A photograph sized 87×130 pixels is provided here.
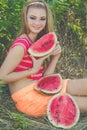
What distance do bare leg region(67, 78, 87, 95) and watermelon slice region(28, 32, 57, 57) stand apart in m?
0.41

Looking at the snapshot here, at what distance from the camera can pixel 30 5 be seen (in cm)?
415

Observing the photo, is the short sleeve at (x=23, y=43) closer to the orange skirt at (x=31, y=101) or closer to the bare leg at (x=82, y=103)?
the orange skirt at (x=31, y=101)

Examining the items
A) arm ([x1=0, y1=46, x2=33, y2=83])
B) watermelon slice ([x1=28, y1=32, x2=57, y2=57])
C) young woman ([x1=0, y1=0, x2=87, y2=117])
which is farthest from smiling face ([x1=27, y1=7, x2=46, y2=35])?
arm ([x1=0, y1=46, x2=33, y2=83])

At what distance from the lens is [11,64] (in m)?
3.96

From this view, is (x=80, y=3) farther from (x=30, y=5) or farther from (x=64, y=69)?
(x=30, y=5)

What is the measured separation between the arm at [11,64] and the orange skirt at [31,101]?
17cm

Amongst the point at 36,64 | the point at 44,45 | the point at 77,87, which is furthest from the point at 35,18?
the point at 77,87

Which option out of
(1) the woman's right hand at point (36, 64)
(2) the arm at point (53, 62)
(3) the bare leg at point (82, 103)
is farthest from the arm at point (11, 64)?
(3) the bare leg at point (82, 103)

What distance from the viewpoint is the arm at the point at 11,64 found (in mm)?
3953

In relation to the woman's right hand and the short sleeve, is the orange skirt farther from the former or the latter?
the short sleeve

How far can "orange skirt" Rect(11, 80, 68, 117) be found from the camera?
4.03 metres

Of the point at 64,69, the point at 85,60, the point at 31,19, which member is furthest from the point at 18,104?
the point at 85,60

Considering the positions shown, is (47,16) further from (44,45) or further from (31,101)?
(31,101)

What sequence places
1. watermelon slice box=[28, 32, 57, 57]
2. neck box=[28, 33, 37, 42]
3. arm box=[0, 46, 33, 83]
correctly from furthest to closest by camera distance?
neck box=[28, 33, 37, 42], watermelon slice box=[28, 32, 57, 57], arm box=[0, 46, 33, 83]
